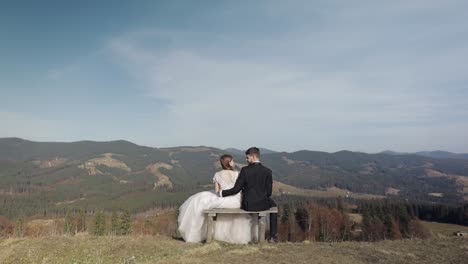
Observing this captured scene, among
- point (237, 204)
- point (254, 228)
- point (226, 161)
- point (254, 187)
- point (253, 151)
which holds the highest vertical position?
point (253, 151)

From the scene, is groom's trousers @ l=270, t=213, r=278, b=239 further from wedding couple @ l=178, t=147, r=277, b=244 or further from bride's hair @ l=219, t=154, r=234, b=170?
bride's hair @ l=219, t=154, r=234, b=170

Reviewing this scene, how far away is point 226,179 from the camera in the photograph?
37.9 feet

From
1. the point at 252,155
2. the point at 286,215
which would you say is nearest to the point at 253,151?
the point at 252,155

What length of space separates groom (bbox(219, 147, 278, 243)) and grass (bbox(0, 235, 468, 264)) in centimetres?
148

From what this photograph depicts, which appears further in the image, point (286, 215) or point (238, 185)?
point (286, 215)

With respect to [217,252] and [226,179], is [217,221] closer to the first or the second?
[226,179]

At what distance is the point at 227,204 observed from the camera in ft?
36.7

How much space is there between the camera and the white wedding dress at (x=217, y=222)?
11.0 metres

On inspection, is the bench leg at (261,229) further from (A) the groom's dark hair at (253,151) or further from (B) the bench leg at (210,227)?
(A) the groom's dark hair at (253,151)

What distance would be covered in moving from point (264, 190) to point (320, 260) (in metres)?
3.24

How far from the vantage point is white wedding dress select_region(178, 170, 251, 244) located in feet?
36.0

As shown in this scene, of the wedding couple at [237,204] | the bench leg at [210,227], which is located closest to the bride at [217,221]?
the wedding couple at [237,204]

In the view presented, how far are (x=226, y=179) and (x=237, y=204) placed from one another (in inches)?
38.1

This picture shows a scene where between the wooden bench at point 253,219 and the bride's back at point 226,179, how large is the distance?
0.98 meters
